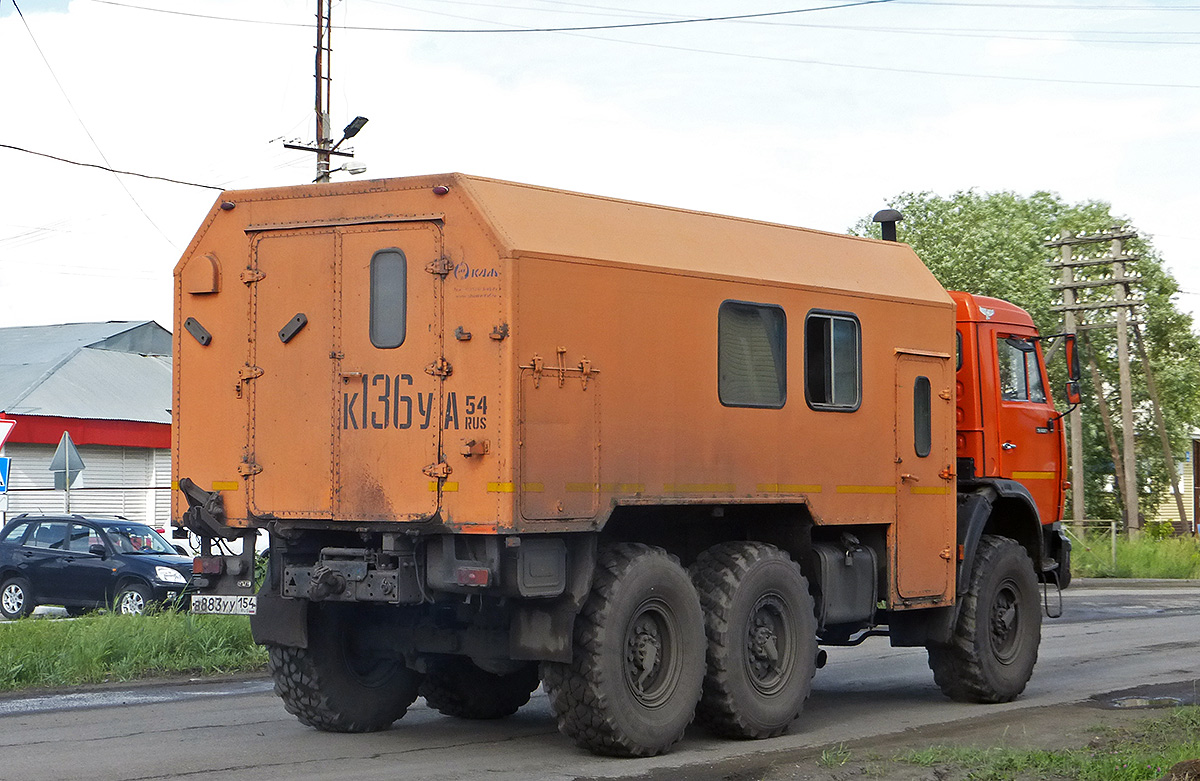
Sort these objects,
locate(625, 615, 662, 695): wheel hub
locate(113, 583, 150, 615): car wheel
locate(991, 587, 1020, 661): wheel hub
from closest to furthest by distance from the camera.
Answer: locate(625, 615, 662, 695): wheel hub, locate(991, 587, 1020, 661): wheel hub, locate(113, 583, 150, 615): car wheel

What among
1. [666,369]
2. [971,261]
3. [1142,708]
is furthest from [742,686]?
[971,261]

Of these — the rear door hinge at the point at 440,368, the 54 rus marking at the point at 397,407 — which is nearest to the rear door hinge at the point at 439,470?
the 54 rus marking at the point at 397,407

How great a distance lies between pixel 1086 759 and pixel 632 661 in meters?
2.57

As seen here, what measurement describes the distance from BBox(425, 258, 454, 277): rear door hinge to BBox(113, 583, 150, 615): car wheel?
40.1ft

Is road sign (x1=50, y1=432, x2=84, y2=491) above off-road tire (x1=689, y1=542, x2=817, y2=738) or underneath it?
above

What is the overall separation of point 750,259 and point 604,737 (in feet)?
10.7

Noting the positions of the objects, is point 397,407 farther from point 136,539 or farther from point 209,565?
point 136,539

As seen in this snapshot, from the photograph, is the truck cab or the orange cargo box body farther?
the truck cab

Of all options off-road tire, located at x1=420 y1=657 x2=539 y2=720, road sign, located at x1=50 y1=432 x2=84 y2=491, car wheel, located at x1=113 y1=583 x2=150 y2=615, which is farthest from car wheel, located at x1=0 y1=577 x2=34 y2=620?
off-road tire, located at x1=420 y1=657 x2=539 y2=720

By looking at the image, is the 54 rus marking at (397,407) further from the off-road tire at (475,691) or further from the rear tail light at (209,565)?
the off-road tire at (475,691)

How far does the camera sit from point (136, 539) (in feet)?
67.6

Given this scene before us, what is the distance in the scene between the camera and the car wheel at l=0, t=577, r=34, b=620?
68.0ft

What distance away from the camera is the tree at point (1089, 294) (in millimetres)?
47344

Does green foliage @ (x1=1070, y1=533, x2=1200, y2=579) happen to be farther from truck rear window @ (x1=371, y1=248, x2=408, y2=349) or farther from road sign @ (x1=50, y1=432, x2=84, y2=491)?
truck rear window @ (x1=371, y1=248, x2=408, y2=349)
